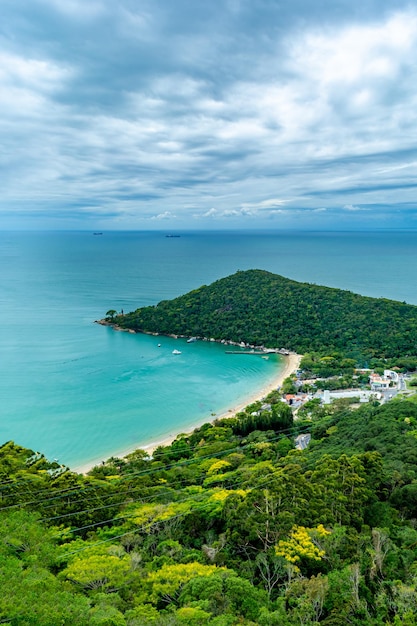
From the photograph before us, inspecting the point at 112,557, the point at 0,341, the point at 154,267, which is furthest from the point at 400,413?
the point at 154,267

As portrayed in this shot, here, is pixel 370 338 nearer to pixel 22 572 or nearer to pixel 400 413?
pixel 400 413

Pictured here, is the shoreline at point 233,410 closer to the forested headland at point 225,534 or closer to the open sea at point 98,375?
the open sea at point 98,375

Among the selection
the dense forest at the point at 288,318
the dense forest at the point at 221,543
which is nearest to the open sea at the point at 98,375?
the dense forest at the point at 288,318

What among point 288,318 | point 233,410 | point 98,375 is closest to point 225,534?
point 233,410

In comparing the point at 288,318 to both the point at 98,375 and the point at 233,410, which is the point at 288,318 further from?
the point at 98,375

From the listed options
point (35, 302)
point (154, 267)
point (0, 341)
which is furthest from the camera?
point (154, 267)

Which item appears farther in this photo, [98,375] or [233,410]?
[98,375]

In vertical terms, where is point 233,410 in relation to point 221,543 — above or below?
below
